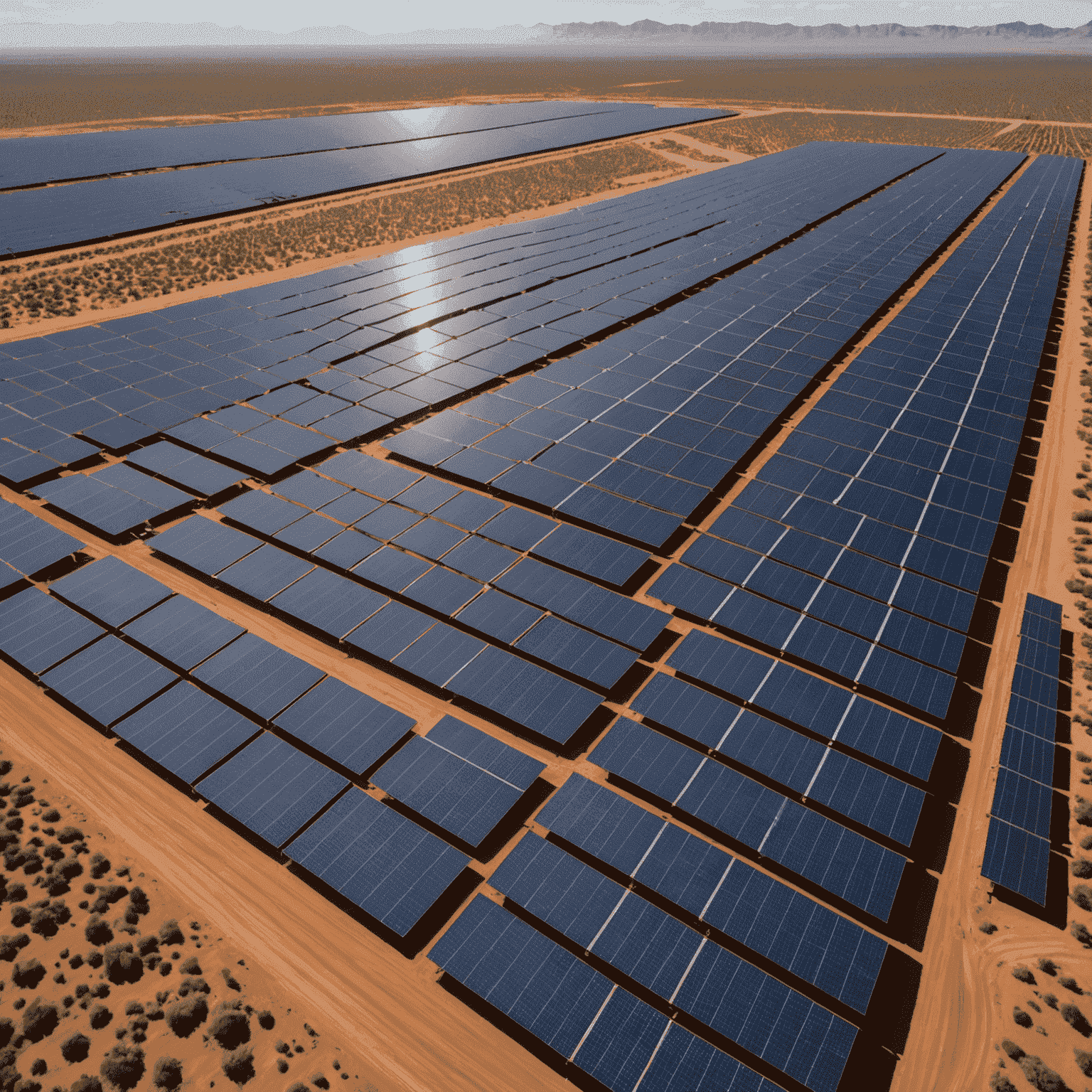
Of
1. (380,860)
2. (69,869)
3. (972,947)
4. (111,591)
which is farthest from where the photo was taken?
(111,591)

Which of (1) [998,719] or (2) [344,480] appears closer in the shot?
(1) [998,719]

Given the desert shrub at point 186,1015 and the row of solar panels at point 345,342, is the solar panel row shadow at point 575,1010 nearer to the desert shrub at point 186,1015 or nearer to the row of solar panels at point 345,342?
the desert shrub at point 186,1015

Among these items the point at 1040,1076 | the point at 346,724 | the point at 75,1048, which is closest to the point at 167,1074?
the point at 75,1048

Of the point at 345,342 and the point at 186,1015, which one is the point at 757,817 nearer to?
the point at 186,1015

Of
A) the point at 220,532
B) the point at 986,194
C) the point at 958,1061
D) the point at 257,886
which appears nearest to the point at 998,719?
the point at 958,1061

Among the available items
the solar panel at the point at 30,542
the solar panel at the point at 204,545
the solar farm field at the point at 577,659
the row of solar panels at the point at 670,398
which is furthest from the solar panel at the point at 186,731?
the row of solar panels at the point at 670,398

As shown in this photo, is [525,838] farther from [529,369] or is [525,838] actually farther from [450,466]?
[529,369]
